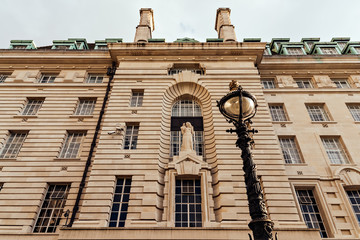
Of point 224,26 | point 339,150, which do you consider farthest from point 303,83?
point 224,26

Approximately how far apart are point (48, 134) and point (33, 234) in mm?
6801

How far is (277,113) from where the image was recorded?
741 inches

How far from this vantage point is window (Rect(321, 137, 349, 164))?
16.1m

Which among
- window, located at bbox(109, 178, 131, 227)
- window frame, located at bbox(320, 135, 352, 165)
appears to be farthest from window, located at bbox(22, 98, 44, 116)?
window frame, located at bbox(320, 135, 352, 165)

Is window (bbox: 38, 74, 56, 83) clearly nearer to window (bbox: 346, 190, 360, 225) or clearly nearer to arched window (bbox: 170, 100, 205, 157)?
arched window (bbox: 170, 100, 205, 157)

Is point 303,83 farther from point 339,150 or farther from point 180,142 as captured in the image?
point 180,142

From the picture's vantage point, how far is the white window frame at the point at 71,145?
16.2 metres

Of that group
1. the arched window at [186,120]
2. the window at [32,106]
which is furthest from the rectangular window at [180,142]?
the window at [32,106]

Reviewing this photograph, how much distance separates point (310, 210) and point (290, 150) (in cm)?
412

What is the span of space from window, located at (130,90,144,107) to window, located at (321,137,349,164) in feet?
45.6

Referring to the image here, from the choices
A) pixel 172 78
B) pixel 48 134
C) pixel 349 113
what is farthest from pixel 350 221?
pixel 48 134

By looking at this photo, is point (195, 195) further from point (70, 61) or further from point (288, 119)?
point (70, 61)

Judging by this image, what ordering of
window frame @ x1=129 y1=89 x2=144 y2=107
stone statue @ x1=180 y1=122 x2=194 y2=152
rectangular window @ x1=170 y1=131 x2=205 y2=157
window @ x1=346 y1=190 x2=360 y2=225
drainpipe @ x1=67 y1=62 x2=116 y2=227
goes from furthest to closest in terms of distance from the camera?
window frame @ x1=129 y1=89 x2=144 y2=107 → rectangular window @ x1=170 y1=131 x2=205 y2=157 → stone statue @ x1=180 y1=122 x2=194 y2=152 → window @ x1=346 y1=190 x2=360 y2=225 → drainpipe @ x1=67 y1=62 x2=116 y2=227

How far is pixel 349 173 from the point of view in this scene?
49.3ft
